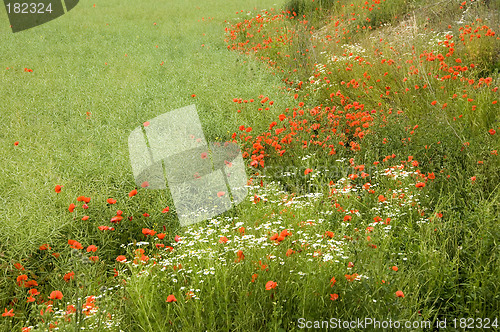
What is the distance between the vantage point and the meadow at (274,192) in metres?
2.27

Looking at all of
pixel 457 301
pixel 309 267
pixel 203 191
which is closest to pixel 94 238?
pixel 203 191

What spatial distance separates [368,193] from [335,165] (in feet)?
2.57

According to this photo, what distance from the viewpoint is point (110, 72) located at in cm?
784

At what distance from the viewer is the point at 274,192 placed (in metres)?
3.81

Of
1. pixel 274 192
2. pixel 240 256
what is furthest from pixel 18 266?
pixel 274 192

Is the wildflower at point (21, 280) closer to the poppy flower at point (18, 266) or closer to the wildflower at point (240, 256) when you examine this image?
the poppy flower at point (18, 266)

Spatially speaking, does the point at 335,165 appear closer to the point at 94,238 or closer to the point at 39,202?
the point at 94,238

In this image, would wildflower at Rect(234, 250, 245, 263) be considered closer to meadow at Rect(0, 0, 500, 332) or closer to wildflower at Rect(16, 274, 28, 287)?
meadow at Rect(0, 0, 500, 332)

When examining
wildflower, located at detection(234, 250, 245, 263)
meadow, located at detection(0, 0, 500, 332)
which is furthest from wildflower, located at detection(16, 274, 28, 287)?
wildflower, located at detection(234, 250, 245, 263)

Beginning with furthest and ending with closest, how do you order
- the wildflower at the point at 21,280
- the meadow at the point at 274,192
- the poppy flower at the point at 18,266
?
1. the poppy flower at the point at 18,266
2. the wildflower at the point at 21,280
3. the meadow at the point at 274,192

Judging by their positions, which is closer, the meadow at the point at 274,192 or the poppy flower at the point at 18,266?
the meadow at the point at 274,192

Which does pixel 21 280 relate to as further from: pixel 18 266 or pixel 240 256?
pixel 240 256

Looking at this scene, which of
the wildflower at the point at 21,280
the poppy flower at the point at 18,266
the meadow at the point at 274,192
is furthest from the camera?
the poppy flower at the point at 18,266

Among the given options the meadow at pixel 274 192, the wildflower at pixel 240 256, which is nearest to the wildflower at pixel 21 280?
the meadow at pixel 274 192
